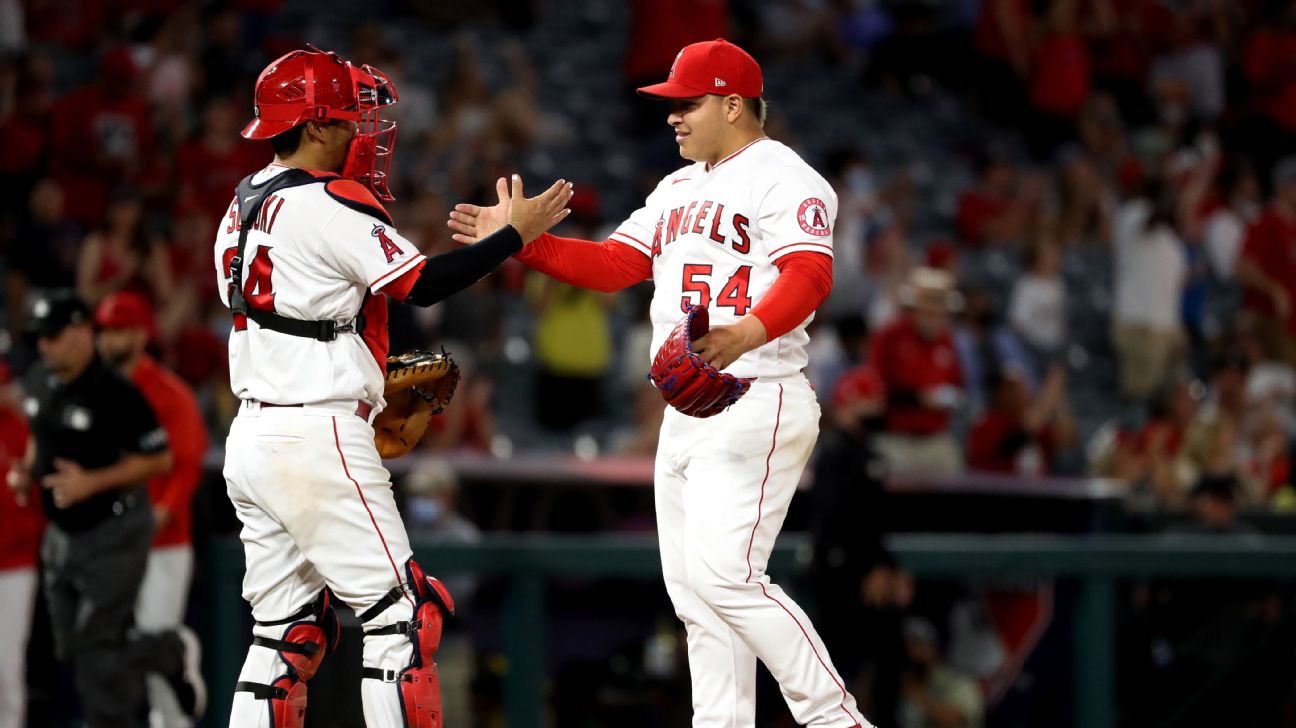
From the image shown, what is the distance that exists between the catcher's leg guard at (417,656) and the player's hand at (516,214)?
952 mm

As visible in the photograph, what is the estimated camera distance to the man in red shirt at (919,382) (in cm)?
1098

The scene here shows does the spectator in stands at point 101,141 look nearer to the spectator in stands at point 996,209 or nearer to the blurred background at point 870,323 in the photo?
the blurred background at point 870,323

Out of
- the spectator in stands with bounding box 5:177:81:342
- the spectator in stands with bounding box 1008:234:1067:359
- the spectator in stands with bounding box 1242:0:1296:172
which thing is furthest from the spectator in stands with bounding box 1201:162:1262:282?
the spectator in stands with bounding box 5:177:81:342

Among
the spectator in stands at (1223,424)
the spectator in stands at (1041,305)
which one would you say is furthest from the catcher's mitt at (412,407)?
the spectator in stands at (1041,305)

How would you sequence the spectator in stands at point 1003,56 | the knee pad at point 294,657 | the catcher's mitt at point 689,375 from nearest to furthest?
the catcher's mitt at point 689,375
the knee pad at point 294,657
the spectator in stands at point 1003,56

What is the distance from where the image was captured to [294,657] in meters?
5.07

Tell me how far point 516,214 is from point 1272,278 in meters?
9.89

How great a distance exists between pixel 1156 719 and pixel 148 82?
23.2ft

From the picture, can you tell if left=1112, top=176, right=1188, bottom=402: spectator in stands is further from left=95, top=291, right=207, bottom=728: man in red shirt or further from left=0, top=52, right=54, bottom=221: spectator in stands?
left=95, top=291, right=207, bottom=728: man in red shirt

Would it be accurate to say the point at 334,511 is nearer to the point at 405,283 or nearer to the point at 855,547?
the point at 405,283

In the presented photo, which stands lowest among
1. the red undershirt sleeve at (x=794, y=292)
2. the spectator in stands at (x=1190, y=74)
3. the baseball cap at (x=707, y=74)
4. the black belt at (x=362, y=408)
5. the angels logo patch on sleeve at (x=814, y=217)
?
the black belt at (x=362, y=408)

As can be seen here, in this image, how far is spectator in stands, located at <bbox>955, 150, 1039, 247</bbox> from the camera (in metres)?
14.4

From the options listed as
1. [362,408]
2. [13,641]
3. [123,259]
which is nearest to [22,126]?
[123,259]

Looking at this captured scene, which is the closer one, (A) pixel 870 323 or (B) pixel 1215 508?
(B) pixel 1215 508
